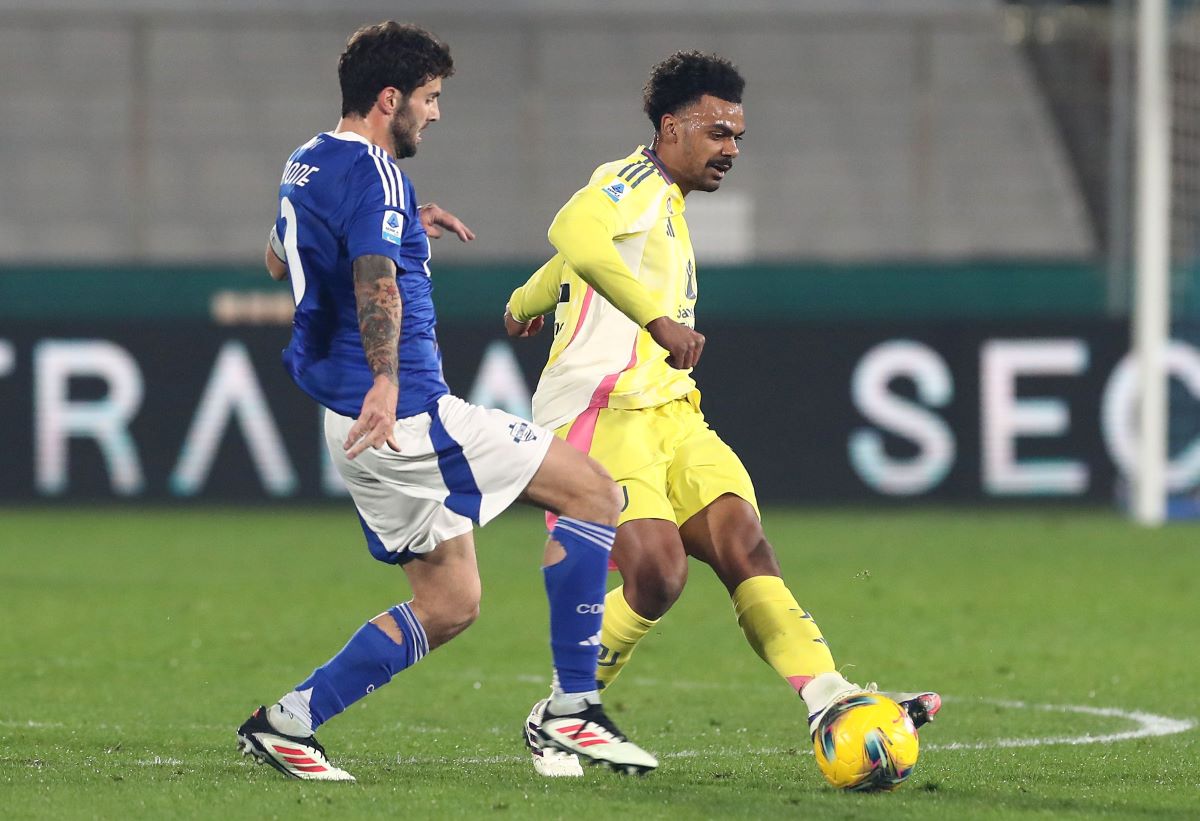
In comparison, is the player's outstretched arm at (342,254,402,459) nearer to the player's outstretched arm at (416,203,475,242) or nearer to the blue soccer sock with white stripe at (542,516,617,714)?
the blue soccer sock with white stripe at (542,516,617,714)

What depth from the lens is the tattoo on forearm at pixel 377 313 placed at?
5.00 meters

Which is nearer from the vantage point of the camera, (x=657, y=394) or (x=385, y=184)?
(x=385, y=184)

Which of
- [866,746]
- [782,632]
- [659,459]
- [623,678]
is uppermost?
[659,459]

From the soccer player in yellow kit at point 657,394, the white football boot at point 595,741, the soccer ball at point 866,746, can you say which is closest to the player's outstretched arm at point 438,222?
the soccer player in yellow kit at point 657,394

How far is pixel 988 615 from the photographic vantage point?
32.9ft

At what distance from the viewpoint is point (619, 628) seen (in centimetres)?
589

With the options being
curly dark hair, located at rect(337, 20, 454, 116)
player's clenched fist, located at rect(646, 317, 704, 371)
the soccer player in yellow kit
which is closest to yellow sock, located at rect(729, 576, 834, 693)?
the soccer player in yellow kit

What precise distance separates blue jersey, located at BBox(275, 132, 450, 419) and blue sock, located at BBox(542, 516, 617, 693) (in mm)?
530

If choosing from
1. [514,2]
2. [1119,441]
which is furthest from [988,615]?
[514,2]

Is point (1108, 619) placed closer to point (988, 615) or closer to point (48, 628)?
point (988, 615)

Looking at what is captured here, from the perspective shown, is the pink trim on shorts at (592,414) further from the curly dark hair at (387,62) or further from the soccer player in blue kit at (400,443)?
the curly dark hair at (387,62)

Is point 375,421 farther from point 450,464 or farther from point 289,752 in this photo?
point 289,752

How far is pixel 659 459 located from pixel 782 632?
0.68 m

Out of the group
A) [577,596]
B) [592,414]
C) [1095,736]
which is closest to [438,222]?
[592,414]
